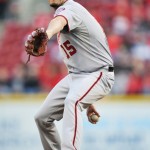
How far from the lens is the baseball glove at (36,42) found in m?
5.59

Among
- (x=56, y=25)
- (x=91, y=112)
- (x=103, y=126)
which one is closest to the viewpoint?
(x=56, y=25)

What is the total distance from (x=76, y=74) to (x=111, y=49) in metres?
5.18

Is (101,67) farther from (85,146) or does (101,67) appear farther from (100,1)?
(100,1)

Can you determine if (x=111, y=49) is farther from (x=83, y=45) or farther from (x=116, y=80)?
(x=83, y=45)

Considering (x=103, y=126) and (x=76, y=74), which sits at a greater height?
(x=76, y=74)

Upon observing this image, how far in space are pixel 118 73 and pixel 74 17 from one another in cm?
519

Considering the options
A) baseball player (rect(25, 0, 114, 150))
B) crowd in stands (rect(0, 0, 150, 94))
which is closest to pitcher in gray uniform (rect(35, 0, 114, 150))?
Result: baseball player (rect(25, 0, 114, 150))

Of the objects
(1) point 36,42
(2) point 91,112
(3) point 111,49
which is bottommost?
(3) point 111,49

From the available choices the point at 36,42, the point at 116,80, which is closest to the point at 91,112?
the point at 36,42

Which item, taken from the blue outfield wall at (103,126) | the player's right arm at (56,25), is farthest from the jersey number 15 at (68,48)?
the blue outfield wall at (103,126)

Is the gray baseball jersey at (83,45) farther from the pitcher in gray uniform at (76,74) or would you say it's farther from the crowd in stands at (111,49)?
the crowd in stands at (111,49)

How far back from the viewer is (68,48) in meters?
6.25

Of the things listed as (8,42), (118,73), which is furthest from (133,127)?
A: (8,42)

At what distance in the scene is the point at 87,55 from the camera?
6.24 meters
